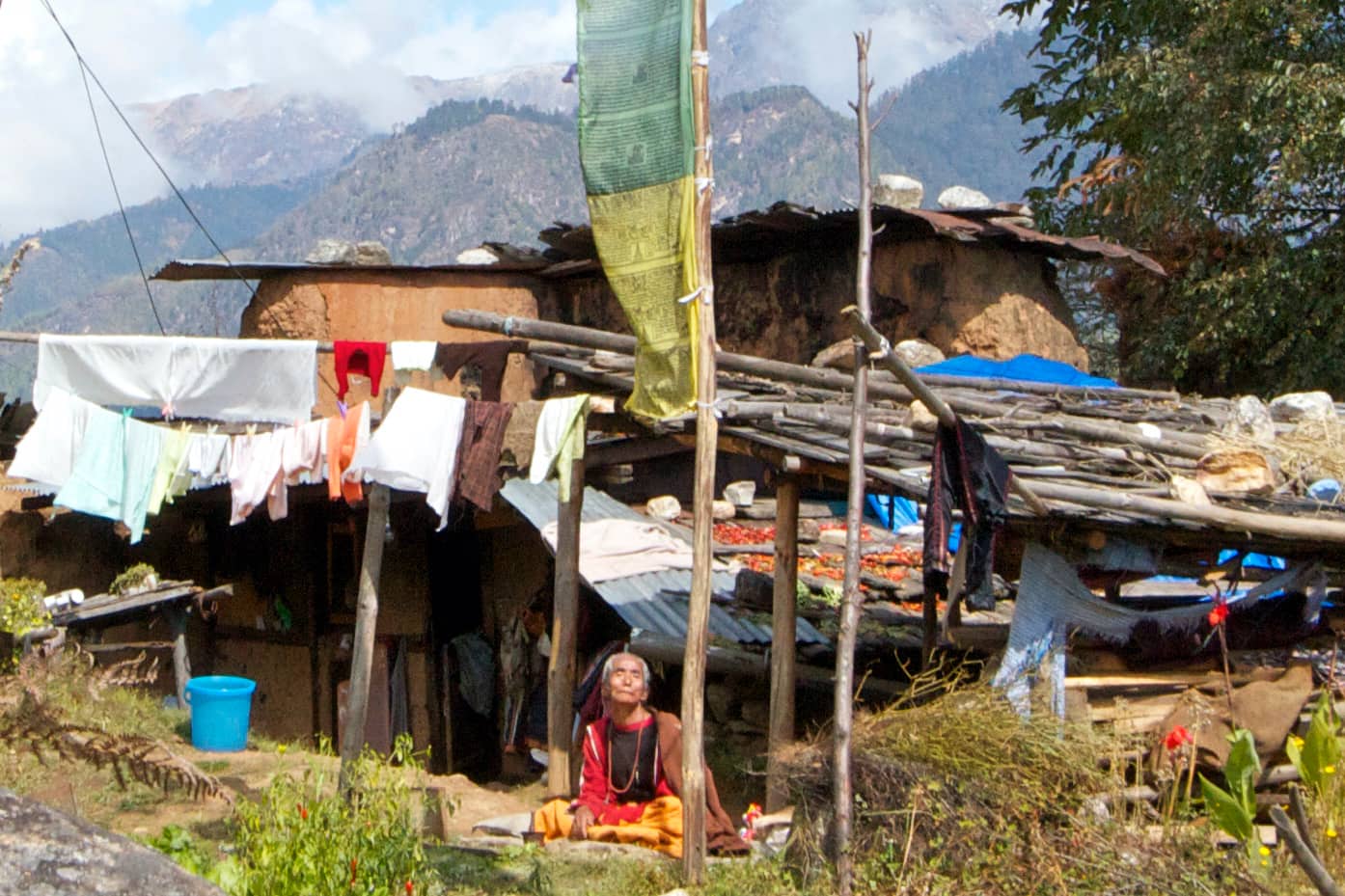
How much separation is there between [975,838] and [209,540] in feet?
38.2

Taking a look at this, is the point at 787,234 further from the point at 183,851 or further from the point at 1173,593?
the point at 183,851

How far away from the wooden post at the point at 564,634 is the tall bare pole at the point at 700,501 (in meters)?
2.64

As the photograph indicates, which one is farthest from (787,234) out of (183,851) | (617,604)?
Answer: (183,851)

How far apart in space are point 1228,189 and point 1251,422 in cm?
768

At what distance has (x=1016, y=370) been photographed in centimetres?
1203

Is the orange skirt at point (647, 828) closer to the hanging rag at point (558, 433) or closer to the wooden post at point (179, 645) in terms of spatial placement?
the hanging rag at point (558, 433)

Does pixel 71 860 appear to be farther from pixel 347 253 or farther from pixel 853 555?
pixel 347 253

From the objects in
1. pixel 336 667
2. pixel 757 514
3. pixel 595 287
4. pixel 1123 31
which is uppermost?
pixel 1123 31

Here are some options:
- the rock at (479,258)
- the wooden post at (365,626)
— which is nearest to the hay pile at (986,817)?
the wooden post at (365,626)

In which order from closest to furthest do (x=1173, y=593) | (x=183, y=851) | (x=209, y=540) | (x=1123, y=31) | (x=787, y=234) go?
1. (x=183, y=851)
2. (x=1173, y=593)
3. (x=787, y=234)
4. (x=209, y=540)
5. (x=1123, y=31)

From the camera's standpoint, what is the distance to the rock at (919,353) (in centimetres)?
1315

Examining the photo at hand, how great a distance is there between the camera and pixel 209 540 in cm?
1559

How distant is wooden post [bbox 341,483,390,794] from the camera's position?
Answer: 8.31 meters

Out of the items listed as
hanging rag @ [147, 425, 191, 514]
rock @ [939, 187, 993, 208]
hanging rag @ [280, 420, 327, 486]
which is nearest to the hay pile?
hanging rag @ [280, 420, 327, 486]
